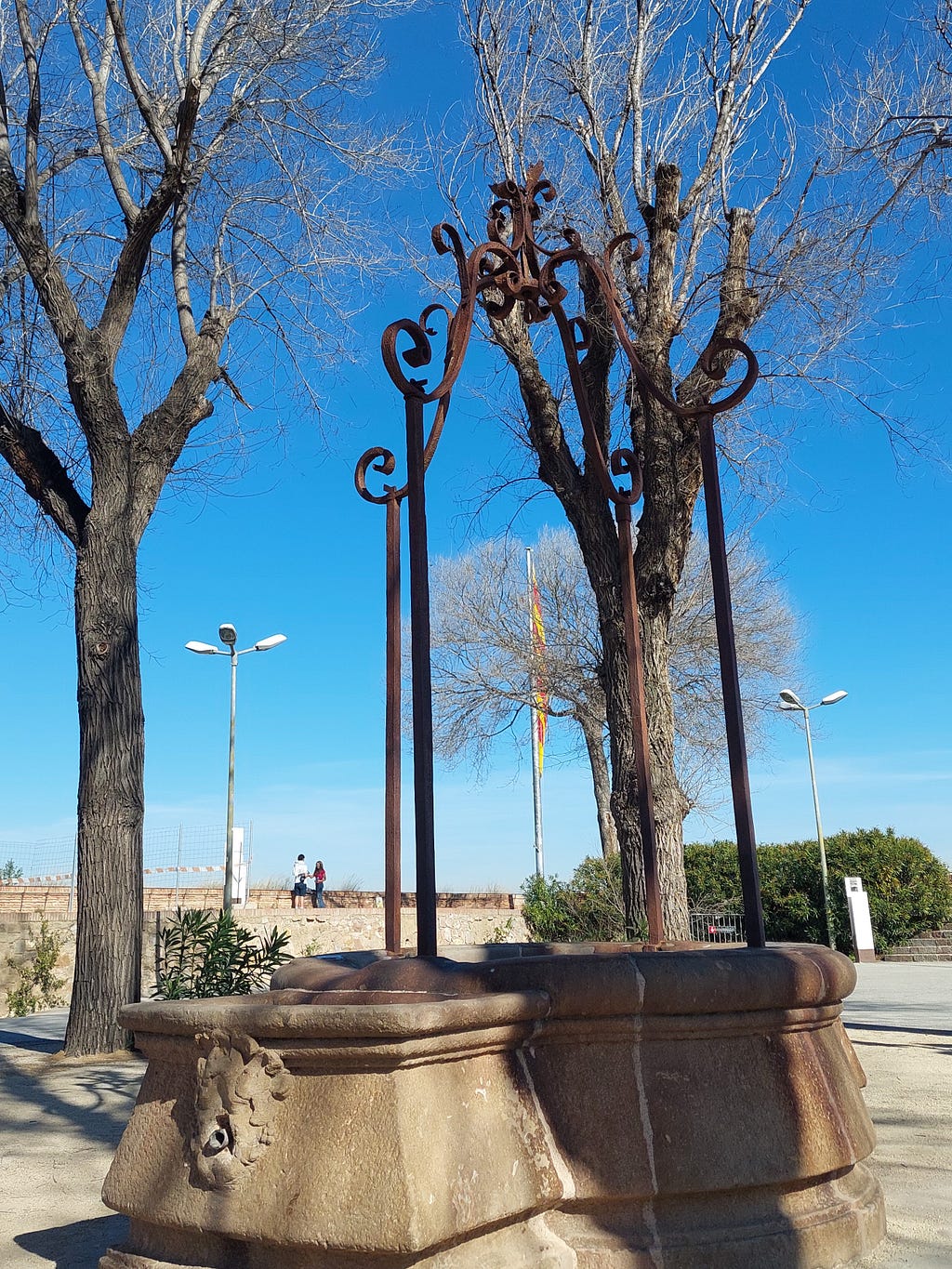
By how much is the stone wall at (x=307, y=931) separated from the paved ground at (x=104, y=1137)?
7.20 ft

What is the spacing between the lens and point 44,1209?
416 cm

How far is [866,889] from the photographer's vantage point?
19.8 metres

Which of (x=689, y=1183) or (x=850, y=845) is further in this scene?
(x=850, y=845)

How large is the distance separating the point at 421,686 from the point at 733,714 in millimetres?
1309

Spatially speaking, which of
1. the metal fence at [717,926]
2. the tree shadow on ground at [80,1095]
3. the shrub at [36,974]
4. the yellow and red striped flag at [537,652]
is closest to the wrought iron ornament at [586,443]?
the tree shadow on ground at [80,1095]

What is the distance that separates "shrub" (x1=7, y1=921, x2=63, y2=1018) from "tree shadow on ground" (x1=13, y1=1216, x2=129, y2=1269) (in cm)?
900

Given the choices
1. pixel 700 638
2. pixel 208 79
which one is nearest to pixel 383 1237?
pixel 208 79

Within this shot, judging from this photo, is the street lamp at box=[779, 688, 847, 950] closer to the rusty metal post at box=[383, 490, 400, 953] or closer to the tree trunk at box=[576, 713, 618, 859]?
the tree trunk at box=[576, 713, 618, 859]

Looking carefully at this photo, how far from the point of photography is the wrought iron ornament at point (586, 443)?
360 centimetres

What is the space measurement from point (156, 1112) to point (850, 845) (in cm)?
1922

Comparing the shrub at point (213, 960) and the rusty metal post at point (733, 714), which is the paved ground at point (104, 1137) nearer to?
the shrub at point (213, 960)

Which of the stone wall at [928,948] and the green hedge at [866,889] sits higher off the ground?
the green hedge at [866,889]

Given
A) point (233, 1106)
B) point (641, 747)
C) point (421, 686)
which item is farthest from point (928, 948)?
point (233, 1106)

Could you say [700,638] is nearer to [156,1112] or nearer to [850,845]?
[850,845]
